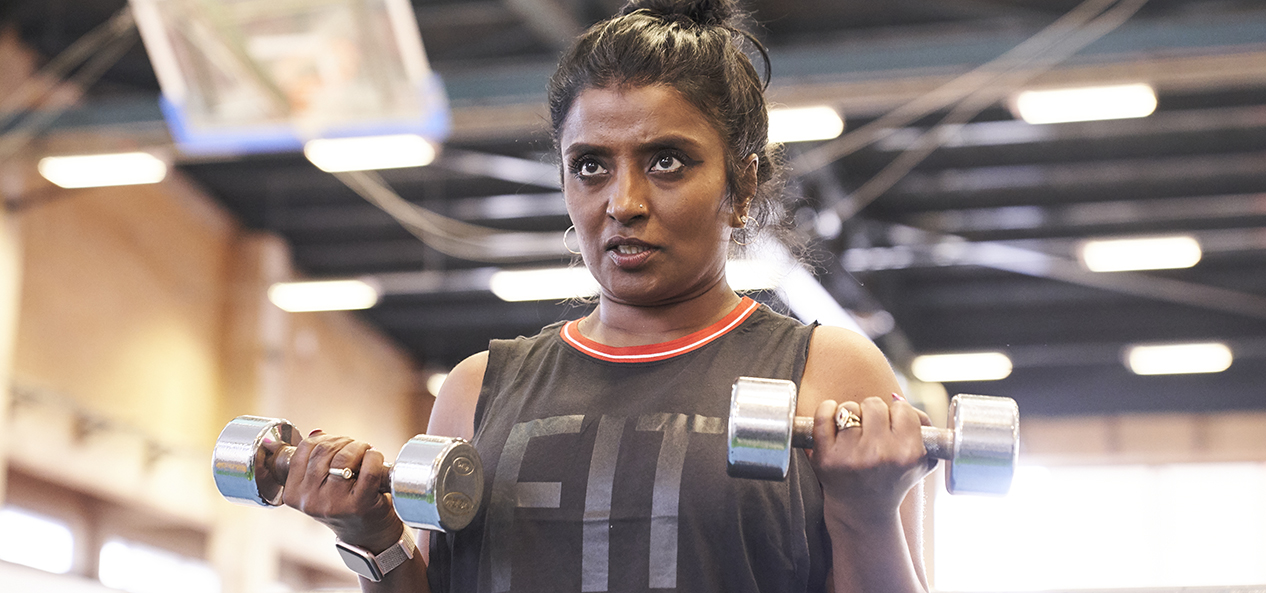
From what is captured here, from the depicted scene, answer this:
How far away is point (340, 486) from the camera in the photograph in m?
1.32

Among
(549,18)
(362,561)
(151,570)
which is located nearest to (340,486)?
(362,561)

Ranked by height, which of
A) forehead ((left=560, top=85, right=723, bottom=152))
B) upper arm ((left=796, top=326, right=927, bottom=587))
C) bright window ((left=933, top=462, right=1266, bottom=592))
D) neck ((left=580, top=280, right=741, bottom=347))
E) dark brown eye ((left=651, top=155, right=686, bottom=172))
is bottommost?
upper arm ((left=796, top=326, right=927, bottom=587))

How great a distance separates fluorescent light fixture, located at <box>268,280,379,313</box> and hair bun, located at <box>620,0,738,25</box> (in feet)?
32.7

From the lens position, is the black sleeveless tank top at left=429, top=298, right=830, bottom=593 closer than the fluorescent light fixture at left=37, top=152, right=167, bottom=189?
Yes

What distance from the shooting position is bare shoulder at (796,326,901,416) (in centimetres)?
131

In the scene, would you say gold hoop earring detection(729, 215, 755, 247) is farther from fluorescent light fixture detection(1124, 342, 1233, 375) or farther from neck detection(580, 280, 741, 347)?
fluorescent light fixture detection(1124, 342, 1233, 375)

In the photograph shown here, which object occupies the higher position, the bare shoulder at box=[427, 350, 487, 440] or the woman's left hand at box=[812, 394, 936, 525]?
the bare shoulder at box=[427, 350, 487, 440]

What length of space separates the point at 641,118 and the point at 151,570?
9742mm

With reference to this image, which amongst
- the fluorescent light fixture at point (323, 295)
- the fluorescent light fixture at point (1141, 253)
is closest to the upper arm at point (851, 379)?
the fluorescent light fixture at point (1141, 253)

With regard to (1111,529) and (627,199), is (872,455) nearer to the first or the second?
(627,199)

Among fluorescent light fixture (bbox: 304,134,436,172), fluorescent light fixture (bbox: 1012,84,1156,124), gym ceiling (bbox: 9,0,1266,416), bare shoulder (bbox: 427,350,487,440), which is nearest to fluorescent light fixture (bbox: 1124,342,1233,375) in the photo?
gym ceiling (bbox: 9,0,1266,416)

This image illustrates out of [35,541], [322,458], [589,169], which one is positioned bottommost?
[322,458]

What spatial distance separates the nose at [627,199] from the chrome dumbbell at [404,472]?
31cm

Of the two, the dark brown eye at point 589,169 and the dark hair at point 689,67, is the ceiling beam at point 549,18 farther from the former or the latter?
the dark brown eye at point 589,169
